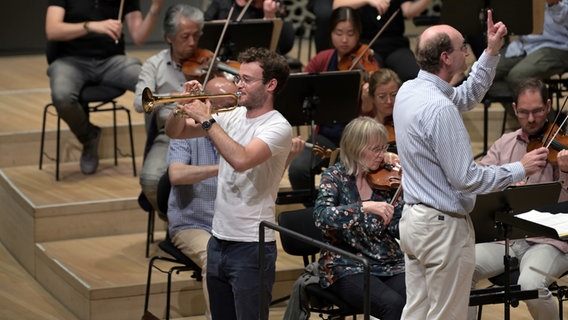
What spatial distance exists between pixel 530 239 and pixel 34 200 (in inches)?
113

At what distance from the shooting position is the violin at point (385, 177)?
4.76 meters

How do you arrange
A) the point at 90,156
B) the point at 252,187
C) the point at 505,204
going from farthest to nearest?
the point at 90,156
the point at 505,204
the point at 252,187

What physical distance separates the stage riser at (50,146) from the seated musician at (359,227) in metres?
3.01

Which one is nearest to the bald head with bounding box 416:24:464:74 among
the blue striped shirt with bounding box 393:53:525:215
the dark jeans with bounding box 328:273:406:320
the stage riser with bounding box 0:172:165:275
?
the blue striped shirt with bounding box 393:53:525:215

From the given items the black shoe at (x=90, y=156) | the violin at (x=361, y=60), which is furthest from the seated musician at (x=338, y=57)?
the black shoe at (x=90, y=156)

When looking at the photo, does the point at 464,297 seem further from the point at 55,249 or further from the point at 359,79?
the point at 55,249

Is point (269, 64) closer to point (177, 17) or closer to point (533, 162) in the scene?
point (533, 162)

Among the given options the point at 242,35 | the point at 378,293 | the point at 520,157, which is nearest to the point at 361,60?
the point at 242,35

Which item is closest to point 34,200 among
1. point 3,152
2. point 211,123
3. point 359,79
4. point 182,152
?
point 3,152

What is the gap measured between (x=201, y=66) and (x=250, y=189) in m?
2.06

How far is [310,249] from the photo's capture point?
5.14m

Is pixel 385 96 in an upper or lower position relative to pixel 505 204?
upper

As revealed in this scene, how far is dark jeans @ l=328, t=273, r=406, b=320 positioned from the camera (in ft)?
15.1

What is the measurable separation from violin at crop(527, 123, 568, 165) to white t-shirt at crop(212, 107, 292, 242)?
1.38 metres
